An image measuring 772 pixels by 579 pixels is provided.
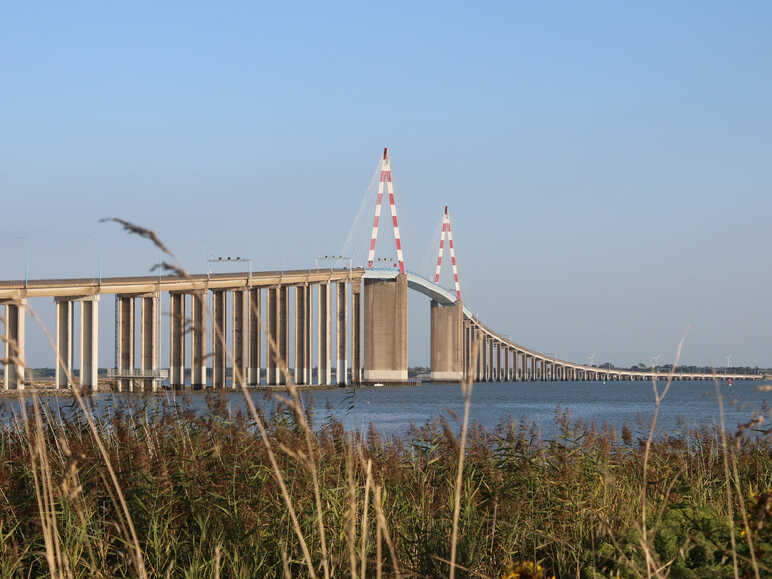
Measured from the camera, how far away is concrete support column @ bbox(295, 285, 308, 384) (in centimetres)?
8419

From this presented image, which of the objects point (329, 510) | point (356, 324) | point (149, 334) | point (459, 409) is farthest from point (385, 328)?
point (329, 510)

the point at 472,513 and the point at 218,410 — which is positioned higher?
the point at 218,410

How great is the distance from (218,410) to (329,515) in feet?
8.13

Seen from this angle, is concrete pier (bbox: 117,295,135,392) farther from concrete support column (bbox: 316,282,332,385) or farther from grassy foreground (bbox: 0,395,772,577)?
grassy foreground (bbox: 0,395,772,577)

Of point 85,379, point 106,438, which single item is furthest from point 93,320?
point 106,438

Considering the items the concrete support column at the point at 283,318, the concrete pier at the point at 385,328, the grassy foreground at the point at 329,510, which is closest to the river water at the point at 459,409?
the grassy foreground at the point at 329,510

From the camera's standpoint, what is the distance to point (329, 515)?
6426mm

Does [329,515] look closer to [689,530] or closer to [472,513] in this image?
[472,513]

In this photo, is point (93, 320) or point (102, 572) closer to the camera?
point (102, 572)

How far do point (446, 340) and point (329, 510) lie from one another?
108 metres

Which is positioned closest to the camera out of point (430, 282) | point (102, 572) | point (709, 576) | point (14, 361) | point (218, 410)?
point (14, 361)

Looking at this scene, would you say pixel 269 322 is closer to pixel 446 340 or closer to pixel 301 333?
pixel 301 333

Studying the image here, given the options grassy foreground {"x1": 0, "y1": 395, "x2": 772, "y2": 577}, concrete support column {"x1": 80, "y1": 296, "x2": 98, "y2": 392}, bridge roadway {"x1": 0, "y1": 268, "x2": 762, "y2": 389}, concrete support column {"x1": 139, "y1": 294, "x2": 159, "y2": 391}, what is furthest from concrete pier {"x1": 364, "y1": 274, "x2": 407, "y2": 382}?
grassy foreground {"x1": 0, "y1": 395, "x2": 772, "y2": 577}

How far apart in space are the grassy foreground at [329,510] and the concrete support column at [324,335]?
76.8 metres
